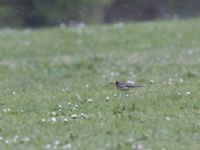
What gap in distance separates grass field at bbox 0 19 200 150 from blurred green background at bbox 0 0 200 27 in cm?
168

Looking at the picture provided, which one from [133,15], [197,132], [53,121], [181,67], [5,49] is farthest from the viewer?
[133,15]

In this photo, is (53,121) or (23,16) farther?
(23,16)

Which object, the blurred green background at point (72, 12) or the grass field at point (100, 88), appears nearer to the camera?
the grass field at point (100, 88)

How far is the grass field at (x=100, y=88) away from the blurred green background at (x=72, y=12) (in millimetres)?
1681

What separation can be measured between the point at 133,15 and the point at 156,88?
11457 mm

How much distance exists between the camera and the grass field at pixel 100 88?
666cm

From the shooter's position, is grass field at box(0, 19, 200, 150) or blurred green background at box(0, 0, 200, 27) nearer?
grass field at box(0, 19, 200, 150)

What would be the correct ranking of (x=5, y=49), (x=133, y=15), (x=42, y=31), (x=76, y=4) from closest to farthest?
(x=5, y=49) < (x=42, y=31) < (x=76, y=4) < (x=133, y=15)

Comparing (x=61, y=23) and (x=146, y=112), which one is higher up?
(x=146, y=112)

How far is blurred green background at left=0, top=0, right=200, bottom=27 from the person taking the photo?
1883cm

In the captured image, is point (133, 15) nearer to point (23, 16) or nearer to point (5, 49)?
point (23, 16)

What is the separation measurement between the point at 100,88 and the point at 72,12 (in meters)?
9.62

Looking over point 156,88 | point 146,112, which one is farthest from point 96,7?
point 146,112

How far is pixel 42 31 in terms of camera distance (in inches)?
668
